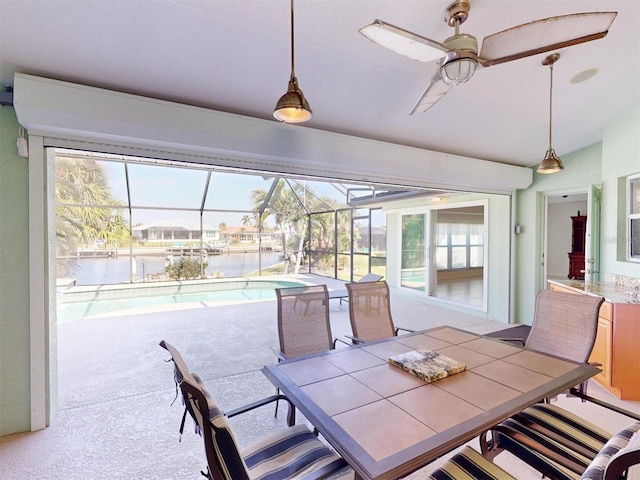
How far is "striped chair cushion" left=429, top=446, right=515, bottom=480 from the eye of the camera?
1.35 meters

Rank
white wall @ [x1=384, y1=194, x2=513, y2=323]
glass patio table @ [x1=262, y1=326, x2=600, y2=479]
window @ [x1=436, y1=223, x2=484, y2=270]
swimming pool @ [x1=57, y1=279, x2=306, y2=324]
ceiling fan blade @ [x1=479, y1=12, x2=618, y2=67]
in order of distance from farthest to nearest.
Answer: window @ [x1=436, y1=223, x2=484, y2=270], swimming pool @ [x1=57, y1=279, x2=306, y2=324], white wall @ [x1=384, y1=194, x2=513, y2=323], ceiling fan blade @ [x1=479, y1=12, x2=618, y2=67], glass patio table @ [x1=262, y1=326, x2=600, y2=479]

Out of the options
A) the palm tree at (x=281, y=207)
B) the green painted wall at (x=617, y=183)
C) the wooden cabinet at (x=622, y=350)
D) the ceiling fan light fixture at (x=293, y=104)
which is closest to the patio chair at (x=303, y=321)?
the ceiling fan light fixture at (x=293, y=104)

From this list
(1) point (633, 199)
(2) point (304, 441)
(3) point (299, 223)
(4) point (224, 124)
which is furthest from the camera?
(3) point (299, 223)

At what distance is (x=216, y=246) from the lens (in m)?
10.1

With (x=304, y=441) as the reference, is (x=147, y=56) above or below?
above

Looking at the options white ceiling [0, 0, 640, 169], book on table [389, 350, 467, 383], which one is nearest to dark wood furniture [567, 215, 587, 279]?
white ceiling [0, 0, 640, 169]

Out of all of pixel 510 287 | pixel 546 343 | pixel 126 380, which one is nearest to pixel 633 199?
pixel 510 287

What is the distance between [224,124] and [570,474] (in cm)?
318

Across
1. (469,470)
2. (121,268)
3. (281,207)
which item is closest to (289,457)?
(469,470)

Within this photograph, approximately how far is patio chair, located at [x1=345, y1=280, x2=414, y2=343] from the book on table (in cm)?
84

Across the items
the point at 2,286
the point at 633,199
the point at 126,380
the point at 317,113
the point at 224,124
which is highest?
the point at 317,113

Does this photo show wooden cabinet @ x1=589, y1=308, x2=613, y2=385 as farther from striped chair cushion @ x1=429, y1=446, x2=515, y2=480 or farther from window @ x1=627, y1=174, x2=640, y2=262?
striped chair cushion @ x1=429, y1=446, x2=515, y2=480

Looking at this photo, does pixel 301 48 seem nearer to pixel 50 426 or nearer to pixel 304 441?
pixel 304 441

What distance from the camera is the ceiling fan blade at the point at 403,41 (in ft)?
4.53
